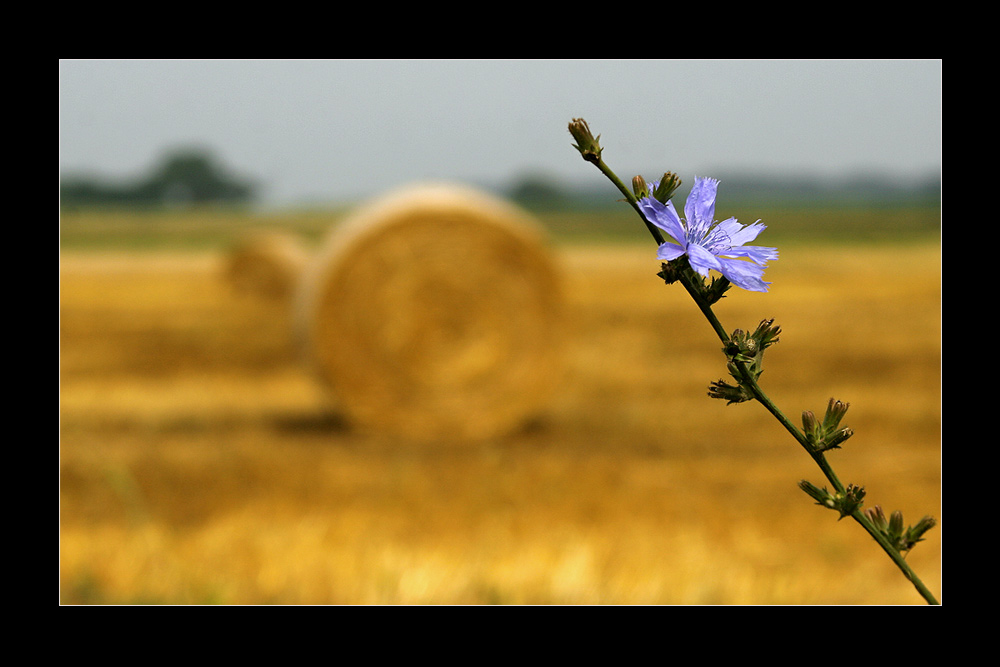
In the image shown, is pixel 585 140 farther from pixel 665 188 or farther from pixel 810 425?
pixel 810 425

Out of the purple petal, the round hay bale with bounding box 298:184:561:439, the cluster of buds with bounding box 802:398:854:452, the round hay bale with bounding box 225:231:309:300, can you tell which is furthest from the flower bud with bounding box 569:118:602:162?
the round hay bale with bounding box 225:231:309:300

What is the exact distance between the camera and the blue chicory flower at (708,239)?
637mm

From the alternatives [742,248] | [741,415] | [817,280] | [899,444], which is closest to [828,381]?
[741,415]

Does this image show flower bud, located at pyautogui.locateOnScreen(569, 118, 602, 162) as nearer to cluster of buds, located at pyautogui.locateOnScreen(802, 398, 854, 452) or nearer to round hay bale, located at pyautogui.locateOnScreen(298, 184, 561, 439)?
cluster of buds, located at pyautogui.locateOnScreen(802, 398, 854, 452)

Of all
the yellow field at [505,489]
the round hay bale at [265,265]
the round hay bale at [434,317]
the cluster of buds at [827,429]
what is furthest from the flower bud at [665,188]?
the round hay bale at [265,265]

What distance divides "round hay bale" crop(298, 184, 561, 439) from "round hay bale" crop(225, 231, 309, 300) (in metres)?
6.45

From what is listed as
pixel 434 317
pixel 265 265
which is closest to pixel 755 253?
pixel 434 317

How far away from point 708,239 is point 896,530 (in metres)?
0.29

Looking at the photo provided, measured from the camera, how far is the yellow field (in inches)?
152

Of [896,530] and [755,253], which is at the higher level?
[755,253]

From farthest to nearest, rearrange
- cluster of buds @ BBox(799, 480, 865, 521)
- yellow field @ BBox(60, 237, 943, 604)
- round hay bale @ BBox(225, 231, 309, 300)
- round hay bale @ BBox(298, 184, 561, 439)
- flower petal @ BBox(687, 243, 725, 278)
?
round hay bale @ BBox(225, 231, 309, 300)
round hay bale @ BBox(298, 184, 561, 439)
yellow field @ BBox(60, 237, 943, 604)
cluster of buds @ BBox(799, 480, 865, 521)
flower petal @ BBox(687, 243, 725, 278)

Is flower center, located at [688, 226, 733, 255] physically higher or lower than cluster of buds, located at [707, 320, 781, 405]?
higher

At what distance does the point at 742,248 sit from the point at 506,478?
485 centimetres

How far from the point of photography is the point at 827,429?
2.71 ft
